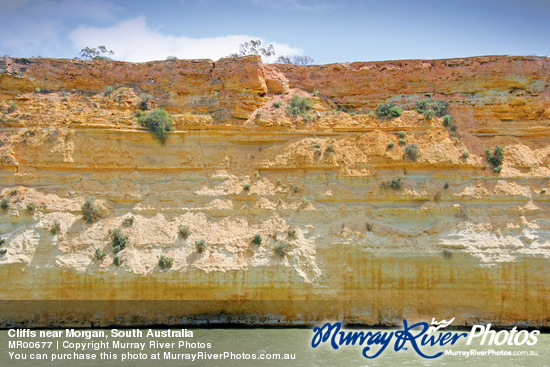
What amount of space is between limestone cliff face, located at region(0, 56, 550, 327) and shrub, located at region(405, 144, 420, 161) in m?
0.24

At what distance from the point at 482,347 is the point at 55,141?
16.4 meters

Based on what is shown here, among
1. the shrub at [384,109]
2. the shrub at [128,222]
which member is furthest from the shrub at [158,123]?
the shrub at [384,109]

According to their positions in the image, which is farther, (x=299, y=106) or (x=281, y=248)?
(x=299, y=106)

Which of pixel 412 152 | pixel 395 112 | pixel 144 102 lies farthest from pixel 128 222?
pixel 395 112

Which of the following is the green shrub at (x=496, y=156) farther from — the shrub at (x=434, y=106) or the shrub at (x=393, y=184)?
the shrub at (x=393, y=184)

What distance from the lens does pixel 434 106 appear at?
20.3 metres

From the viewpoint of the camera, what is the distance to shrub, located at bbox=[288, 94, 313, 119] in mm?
20047

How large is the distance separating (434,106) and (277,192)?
7781 millimetres

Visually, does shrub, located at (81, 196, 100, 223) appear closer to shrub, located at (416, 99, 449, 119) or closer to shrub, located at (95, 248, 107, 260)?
shrub, located at (95, 248, 107, 260)

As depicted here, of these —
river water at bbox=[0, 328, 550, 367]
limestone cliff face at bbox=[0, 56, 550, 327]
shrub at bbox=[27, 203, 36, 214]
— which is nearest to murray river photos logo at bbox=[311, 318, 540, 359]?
river water at bbox=[0, 328, 550, 367]

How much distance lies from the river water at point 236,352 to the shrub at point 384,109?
31.0ft

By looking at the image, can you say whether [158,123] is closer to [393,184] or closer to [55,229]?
[55,229]

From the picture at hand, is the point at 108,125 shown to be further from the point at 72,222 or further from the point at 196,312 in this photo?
the point at 196,312

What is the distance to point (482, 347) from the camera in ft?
45.7
